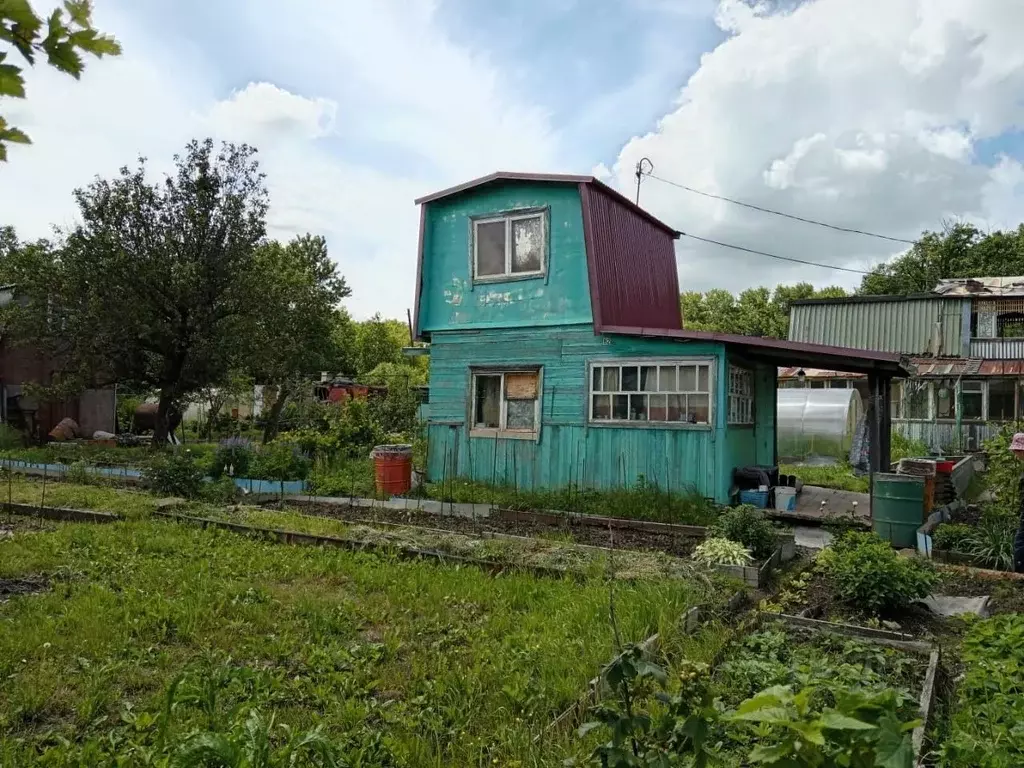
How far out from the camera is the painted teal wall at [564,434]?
1082 cm

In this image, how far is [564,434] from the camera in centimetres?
1191

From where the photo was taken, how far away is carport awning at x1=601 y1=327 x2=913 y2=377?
32.8ft

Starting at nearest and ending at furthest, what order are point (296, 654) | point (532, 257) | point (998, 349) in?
point (296, 654) → point (532, 257) → point (998, 349)

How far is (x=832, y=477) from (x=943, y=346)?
15.1 metres

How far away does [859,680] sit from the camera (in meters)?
3.94

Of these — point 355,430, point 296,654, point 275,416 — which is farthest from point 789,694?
point 275,416

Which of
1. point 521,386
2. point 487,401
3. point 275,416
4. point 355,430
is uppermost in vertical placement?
point 521,386

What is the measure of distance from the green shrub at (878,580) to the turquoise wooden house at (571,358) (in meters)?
4.40

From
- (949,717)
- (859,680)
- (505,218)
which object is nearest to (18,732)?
(859,680)

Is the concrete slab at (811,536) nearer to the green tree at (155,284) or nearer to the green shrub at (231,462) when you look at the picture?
the green shrub at (231,462)

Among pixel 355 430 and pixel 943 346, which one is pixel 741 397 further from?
pixel 943 346

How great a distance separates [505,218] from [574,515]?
5.68 m

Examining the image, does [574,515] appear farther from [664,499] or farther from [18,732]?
[18,732]

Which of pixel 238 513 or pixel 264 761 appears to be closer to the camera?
pixel 264 761
